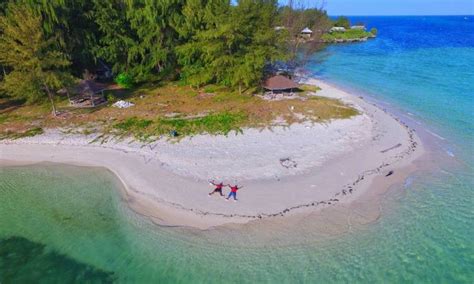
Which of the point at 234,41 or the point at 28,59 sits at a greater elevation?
the point at 234,41

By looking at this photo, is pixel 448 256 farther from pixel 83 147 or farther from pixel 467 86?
pixel 467 86

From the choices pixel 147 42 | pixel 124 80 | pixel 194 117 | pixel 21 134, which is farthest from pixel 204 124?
pixel 147 42

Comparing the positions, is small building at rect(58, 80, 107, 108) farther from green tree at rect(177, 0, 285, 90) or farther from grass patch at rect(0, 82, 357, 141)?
green tree at rect(177, 0, 285, 90)

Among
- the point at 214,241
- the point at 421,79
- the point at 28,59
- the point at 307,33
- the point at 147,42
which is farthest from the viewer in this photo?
the point at 307,33

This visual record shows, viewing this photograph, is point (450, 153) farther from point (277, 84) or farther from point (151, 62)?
point (151, 62)

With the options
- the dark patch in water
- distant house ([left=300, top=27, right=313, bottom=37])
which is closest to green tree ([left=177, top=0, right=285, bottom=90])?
distant house ([left=300, top=27, right=313, bottom=37])

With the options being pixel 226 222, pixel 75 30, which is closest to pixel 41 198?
pixel 226 222
